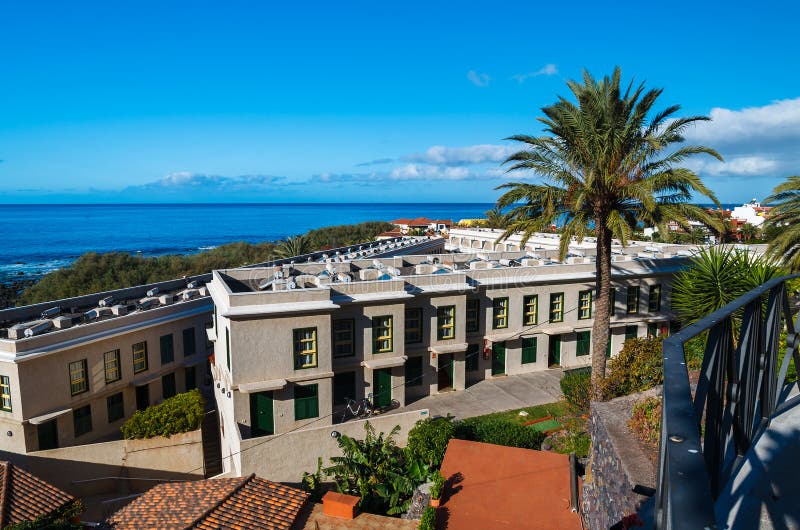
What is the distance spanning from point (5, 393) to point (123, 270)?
1805 inches

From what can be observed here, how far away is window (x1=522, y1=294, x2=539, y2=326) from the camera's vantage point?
94.5 feet

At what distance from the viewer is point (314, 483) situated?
1869cm

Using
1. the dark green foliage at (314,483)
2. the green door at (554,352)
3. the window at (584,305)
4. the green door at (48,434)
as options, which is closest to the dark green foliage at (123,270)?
the green door at (554,352)

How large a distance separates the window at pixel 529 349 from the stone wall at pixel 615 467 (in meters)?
17.1

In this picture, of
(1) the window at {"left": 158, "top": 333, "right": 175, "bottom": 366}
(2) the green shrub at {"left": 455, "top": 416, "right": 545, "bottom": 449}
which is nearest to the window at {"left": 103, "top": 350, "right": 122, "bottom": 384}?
(1) the window at {"left": 158, "top": 333, "right": 175, "bottom": 366}

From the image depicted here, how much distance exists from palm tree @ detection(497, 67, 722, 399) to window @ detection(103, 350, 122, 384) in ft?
60.2

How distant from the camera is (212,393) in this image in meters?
29.0

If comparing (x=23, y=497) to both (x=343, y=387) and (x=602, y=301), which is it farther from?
(x=602, y=301)

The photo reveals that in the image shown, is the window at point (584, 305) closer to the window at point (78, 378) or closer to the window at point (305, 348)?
the window at point (305, 348)

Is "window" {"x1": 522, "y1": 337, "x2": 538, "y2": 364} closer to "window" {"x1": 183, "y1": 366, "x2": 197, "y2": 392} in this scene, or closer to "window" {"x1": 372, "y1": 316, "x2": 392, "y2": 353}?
"window" {"x1": 372, "y1": 316, "x2": 392, "y2": 353}

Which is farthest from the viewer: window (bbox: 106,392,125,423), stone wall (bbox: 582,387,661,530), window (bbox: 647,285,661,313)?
window (bbox: 647,285,661,313)

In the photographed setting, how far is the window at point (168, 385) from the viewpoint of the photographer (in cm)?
2606

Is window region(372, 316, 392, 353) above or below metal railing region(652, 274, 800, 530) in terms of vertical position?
below

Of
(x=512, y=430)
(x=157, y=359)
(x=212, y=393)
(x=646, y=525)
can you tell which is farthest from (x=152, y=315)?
(x=646, y=525)
